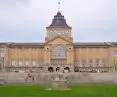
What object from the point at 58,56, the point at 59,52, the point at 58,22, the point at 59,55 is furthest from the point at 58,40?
the point at 58,22

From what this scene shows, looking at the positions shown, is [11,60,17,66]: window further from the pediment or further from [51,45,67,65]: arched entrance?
the pediment

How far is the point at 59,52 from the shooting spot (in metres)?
96.2

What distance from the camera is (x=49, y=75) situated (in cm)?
7262

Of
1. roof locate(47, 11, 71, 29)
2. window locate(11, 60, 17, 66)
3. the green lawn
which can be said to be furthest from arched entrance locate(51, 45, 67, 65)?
the green lawn

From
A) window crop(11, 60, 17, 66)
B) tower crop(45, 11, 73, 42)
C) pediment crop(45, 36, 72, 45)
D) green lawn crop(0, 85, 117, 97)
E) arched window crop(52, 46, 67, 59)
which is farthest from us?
tower crop(45, 11, 73, 42)

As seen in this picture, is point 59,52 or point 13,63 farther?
point 13,63

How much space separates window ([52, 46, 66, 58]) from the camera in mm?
96000

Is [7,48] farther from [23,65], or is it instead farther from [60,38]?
[60,38]

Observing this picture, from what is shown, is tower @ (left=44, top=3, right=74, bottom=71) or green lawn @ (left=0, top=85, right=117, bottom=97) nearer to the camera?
green lawn @ (left=0, top=85, right=117, bottom=97)

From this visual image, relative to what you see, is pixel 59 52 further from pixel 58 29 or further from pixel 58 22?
pixel 58 22

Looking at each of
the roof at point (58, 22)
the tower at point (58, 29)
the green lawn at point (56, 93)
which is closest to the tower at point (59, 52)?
the tower at point (58, 29)

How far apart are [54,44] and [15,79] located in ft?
84.5

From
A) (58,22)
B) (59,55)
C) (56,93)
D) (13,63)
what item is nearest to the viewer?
(56,93)

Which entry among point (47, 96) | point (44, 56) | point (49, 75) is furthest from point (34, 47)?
point (47, 96)
